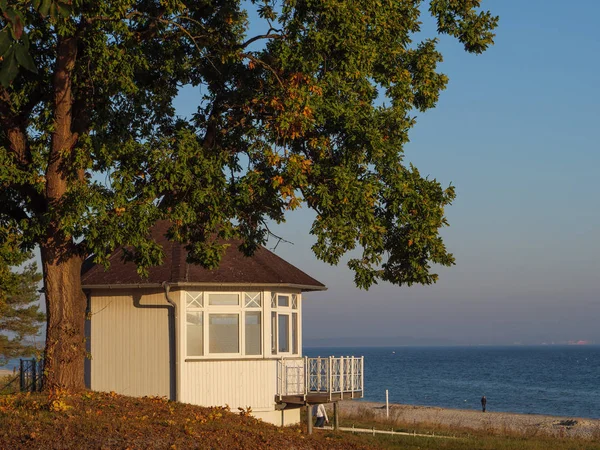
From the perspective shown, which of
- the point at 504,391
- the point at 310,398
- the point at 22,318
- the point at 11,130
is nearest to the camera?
the point at 11,130

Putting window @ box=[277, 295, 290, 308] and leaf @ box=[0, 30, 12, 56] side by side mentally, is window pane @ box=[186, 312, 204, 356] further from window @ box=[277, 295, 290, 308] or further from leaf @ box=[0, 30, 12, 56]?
leaf @ box=[0, 30, 12, 56]

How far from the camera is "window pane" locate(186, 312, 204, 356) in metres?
22.8

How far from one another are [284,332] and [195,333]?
2.92 m

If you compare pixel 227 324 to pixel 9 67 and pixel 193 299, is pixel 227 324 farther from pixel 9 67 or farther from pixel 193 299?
pixel 9 67

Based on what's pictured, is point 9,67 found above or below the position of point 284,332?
above

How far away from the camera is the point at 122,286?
22.7 metres

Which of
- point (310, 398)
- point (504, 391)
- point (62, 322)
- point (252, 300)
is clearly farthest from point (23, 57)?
point (504, 391)

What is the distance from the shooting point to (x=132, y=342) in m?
23.1

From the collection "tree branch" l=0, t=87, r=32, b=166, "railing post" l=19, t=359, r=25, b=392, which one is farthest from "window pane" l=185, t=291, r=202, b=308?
"tree branch" l=0, t=87, r=32, b=166

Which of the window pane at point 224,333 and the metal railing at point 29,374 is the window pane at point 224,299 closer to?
the window pane at point 224,333

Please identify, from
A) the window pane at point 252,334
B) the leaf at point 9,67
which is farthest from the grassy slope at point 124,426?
the leaf at point 9,67

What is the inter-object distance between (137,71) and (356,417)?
2335 cm

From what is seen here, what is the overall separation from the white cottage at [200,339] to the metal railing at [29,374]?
1.37 metres

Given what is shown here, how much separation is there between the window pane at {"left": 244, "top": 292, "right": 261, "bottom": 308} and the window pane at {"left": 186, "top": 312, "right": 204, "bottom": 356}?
4.26ft
